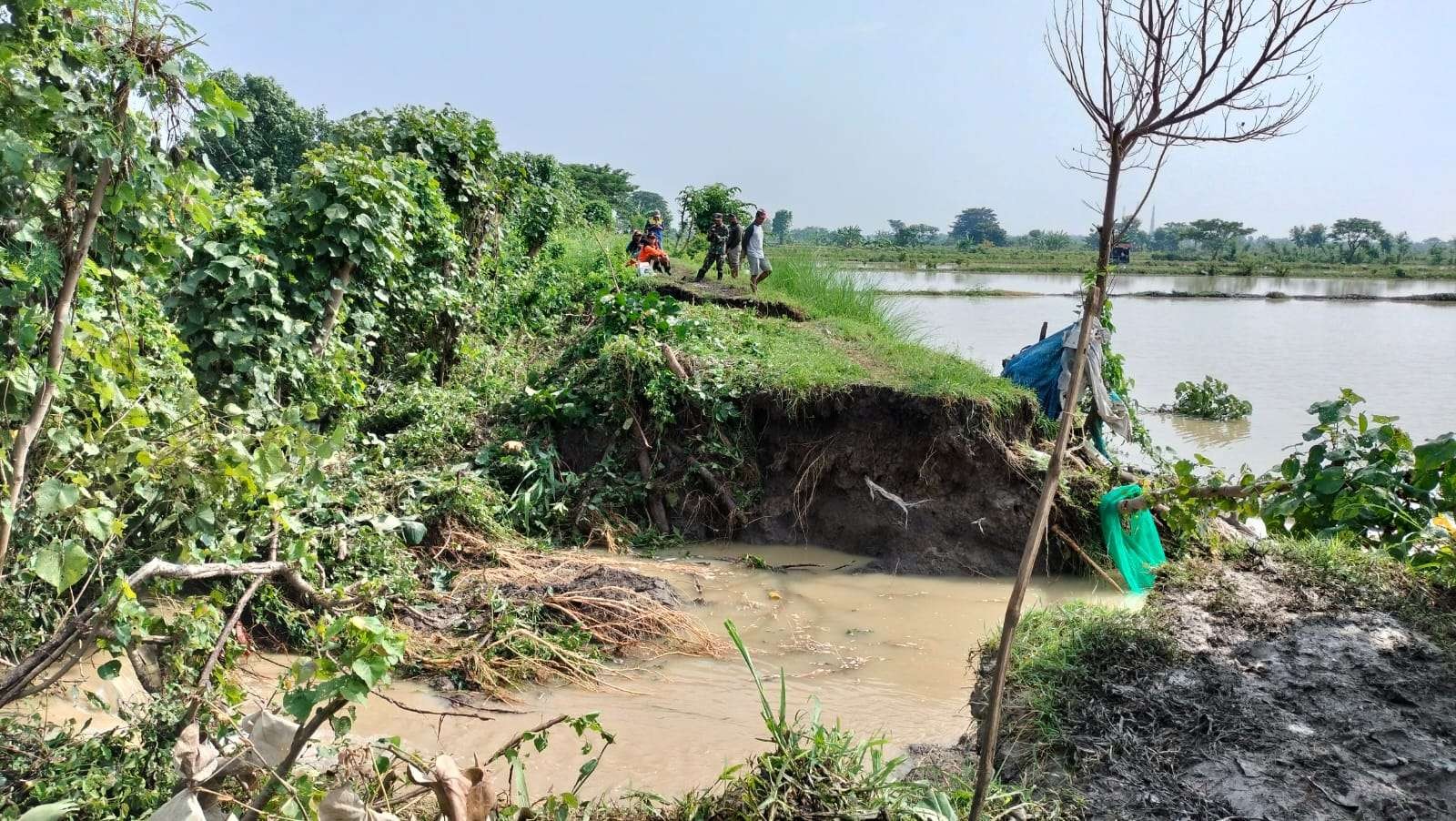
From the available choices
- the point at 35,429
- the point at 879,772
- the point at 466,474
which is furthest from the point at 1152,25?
the point at 466,474

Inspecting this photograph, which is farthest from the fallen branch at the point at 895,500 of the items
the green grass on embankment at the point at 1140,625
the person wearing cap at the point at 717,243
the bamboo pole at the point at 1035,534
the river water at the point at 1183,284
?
the river water at the point at 1183,284

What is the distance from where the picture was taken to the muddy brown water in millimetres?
3855

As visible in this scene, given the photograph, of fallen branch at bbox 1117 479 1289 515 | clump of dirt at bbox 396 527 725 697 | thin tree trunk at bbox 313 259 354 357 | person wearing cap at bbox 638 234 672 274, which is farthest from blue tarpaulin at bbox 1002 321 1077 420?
person wearing cap at bbox 638 234 672 274

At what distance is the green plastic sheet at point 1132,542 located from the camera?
4.77 meters

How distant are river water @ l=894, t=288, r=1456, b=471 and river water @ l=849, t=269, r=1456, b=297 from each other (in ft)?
12.7

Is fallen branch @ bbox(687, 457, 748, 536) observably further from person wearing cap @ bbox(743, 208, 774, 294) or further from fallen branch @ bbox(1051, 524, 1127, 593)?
person wearing cap @ bbox(743, 208, 774, 294)

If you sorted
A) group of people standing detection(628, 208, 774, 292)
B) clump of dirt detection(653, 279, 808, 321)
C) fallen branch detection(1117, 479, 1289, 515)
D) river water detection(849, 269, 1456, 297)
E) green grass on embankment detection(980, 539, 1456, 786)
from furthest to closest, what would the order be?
river water detection(849, 269, 1456, 297)
group of people standing detection(628, 208, 774, 292)
clump of dirt detection(653, 279, 808, 321)
fallen branch detection(1117, 479, 1289, 515)
green grass on embankment detection(980, 539, 1456, 786)

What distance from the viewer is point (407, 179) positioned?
746cm

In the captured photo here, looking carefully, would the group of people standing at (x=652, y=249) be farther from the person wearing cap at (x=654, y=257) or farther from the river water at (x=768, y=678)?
the river water at (x=768, y=678)

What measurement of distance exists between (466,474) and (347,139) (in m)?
4.04

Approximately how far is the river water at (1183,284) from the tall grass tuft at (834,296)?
16945 mm

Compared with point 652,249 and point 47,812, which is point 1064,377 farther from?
point 652,249

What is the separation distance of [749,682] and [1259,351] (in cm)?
1696

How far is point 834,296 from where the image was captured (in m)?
12.0
